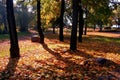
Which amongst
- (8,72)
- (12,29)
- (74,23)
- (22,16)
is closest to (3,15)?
(22,16)

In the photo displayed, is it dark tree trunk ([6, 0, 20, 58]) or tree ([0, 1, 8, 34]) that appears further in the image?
tree ([0, 1, 8, 34])

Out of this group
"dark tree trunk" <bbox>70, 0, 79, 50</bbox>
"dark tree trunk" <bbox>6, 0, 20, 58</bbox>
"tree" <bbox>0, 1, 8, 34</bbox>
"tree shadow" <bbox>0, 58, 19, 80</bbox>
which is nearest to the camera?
"tree shadow" <bbox>0, 58, 19, 80</bbox>

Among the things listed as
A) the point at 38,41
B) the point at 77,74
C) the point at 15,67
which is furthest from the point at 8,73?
the point at 38,41

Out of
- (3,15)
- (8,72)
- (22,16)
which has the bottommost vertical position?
(8,72)

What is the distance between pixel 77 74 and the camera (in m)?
9.09

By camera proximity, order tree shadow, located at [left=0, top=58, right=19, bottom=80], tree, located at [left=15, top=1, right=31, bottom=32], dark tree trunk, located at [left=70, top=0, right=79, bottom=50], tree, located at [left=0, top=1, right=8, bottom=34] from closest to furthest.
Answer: tree shadow, located at [left=0, top=58, right=19, bottom=80] < dark tree trunk, located at [left=70, top=0, right=79, bottom=50] < tree, located at [left=0, top=1, right=8, bottom=34] < tree, located at [left=15, top=1, right=31, bottom=32]

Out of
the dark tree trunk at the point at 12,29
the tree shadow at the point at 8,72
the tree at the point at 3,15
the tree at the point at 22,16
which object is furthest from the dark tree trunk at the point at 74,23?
the tree at the point at 22,16

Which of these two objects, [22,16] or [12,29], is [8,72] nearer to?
[12,29]

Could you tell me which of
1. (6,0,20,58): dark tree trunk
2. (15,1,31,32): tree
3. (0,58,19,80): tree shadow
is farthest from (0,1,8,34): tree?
(0,58,19,80): tree shadow

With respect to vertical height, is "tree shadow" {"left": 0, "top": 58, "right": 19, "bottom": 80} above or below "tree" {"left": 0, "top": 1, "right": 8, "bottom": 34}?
below

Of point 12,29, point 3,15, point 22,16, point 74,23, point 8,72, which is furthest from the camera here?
point 22,16

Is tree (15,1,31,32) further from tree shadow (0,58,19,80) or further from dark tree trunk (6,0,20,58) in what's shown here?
tree shadow (0,58,19,80)

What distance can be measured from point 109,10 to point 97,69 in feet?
27.8

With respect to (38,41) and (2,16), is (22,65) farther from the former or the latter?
(2,16)
